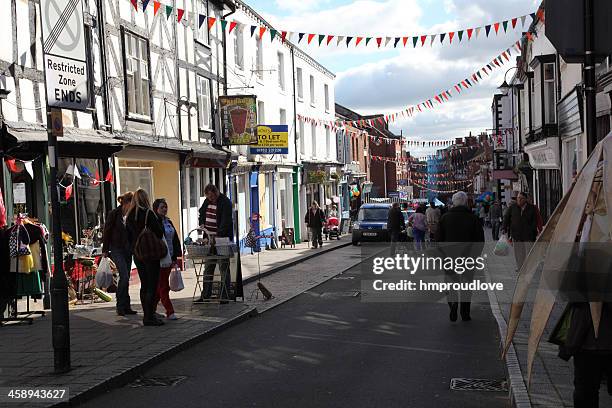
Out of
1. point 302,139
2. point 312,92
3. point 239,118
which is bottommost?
point 239,118

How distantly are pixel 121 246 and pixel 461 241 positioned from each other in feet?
17.5

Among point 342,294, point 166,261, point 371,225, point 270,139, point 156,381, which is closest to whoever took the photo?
point 156,381

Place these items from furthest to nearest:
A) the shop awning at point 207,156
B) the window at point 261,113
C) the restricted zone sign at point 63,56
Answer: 1. the window at point 261,113
2. the shop awning at point 207,156
3. the restricted zone sign at point 63,56

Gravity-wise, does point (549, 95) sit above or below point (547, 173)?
above

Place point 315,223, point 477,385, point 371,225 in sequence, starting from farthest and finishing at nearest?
point 371,225 < point 315,223 < point 477,385

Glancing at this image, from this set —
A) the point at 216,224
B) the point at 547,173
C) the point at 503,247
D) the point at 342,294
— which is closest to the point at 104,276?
the point at 216,224

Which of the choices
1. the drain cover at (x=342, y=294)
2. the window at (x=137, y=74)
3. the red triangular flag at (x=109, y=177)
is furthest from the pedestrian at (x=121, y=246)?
the window at (x=137, y=74)

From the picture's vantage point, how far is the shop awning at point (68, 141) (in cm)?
1216

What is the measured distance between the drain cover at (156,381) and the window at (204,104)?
16.2 m

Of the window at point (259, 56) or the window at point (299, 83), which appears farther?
the window at point (299, 83)

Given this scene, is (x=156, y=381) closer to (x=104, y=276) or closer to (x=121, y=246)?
(x=104, y=276)

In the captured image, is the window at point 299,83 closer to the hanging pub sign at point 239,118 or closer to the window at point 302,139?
the window at point 302,139

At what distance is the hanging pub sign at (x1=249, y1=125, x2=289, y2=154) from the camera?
26.7 meters

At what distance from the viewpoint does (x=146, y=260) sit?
35.1ft
